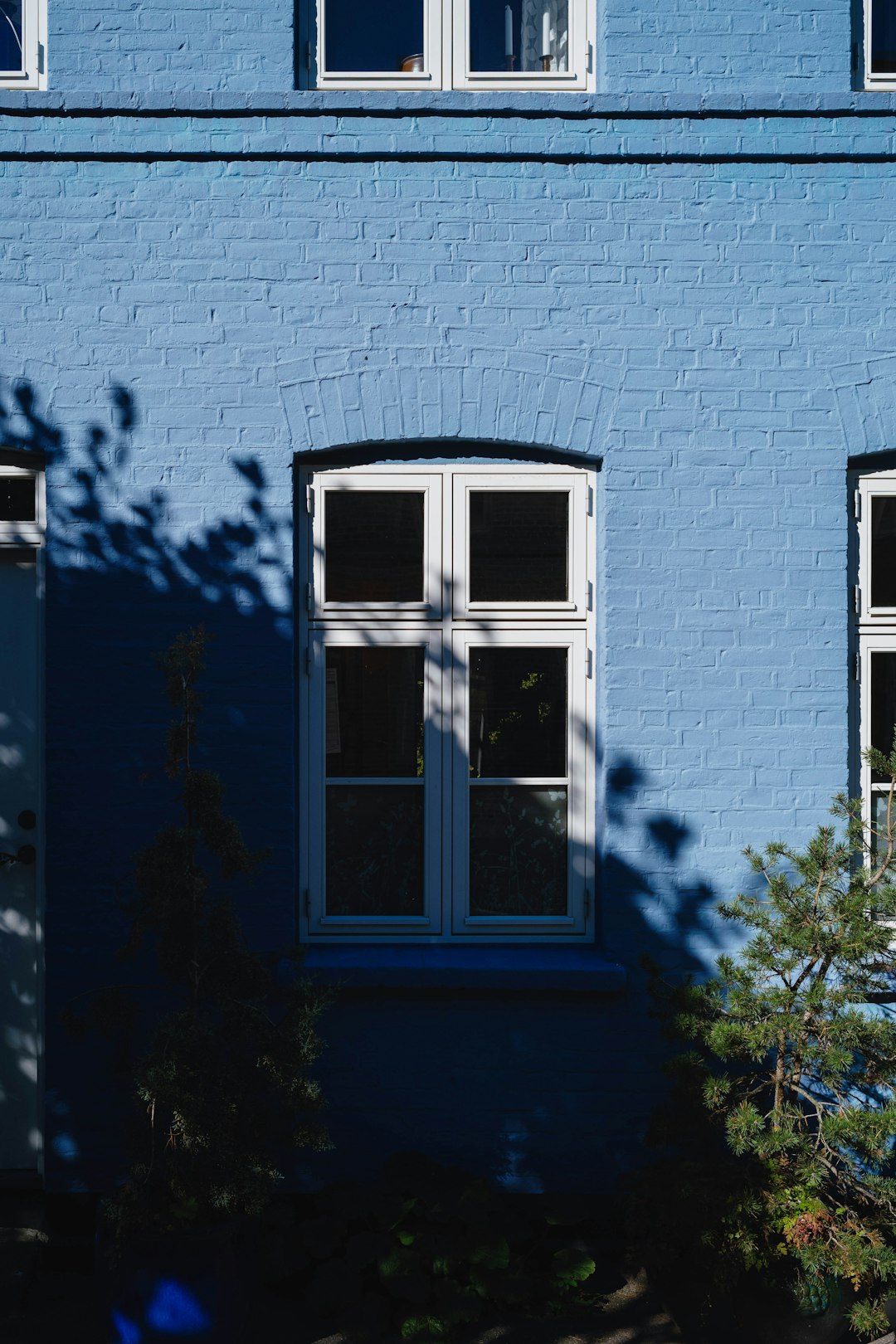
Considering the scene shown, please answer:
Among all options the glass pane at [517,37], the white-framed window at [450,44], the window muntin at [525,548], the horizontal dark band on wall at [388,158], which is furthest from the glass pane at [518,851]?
the glass pane at [517,37]

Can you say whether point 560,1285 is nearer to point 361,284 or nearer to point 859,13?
point 361,284

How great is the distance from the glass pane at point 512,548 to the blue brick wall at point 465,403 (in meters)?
0.24

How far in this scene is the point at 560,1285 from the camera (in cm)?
420

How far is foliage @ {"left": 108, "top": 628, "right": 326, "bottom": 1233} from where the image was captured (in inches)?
145

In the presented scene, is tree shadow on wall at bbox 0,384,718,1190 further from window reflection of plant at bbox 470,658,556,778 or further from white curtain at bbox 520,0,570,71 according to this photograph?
white curtain at bbox 520,0,570,71

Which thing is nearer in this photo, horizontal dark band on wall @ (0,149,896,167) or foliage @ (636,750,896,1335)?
foliage @ (636,750,896,1335)

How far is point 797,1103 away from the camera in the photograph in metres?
4.29

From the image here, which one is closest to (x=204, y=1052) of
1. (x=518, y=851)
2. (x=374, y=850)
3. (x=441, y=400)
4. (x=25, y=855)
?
(x=374, y=850)

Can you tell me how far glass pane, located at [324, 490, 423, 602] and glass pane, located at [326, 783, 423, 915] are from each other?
74cm

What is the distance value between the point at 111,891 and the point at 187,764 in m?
0.95

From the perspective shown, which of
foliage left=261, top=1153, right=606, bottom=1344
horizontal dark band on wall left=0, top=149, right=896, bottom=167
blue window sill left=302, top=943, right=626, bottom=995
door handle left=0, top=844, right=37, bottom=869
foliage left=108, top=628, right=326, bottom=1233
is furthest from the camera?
door handle left=0, top=844, right=37, bottom=869

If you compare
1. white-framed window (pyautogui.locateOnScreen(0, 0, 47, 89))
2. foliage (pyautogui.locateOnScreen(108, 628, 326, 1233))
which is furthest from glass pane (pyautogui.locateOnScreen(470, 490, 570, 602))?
white-framed window (pyautogui.locateOnScreen(0, 0, 47, 89))

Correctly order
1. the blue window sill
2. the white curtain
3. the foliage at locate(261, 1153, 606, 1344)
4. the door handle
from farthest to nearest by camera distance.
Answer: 1. the white curtain
2. the door handle
3. the blue window sill
4. the foliage at locate(261, 1153, 606, 1344)

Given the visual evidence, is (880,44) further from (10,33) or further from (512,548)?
(10,33)
